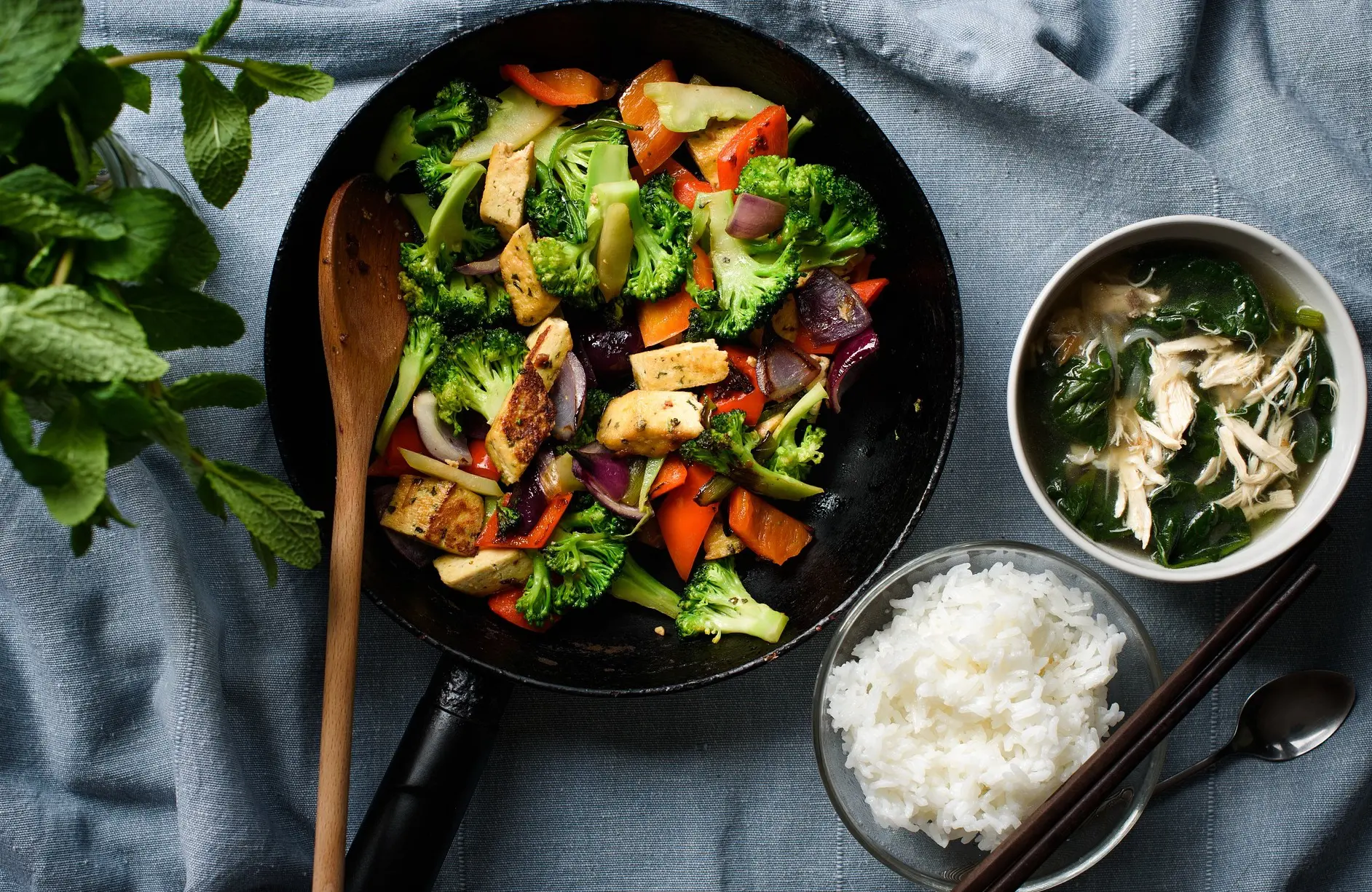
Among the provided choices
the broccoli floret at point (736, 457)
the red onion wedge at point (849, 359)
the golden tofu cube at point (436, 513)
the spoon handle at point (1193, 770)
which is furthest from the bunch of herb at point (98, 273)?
the spoon handle at point (1193, 770)

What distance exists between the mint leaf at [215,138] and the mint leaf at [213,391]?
0.30 meters

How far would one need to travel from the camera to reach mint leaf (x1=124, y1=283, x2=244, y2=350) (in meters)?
1.56

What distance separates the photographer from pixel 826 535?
238 cm

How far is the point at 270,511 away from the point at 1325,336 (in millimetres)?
2100

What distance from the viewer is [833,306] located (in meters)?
2.22

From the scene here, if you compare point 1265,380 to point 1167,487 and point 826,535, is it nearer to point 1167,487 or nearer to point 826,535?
point 1167,487

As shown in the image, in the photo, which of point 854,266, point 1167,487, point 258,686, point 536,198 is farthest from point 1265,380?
point 258,686

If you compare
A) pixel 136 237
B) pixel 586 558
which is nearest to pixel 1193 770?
pixel 586 558

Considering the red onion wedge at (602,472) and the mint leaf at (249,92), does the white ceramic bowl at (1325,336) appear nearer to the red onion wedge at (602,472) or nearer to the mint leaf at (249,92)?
the red onion wedge at (602,472)

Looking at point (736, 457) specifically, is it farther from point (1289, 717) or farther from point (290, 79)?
point (1289, 717)

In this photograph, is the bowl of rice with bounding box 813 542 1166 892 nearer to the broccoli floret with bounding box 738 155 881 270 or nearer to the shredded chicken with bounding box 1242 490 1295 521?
the shredded chicken with bounding box 1242 490 1295 521

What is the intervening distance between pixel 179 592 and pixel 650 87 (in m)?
1.54

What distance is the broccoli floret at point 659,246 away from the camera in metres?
2.16

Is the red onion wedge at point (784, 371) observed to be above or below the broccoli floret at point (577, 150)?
below
